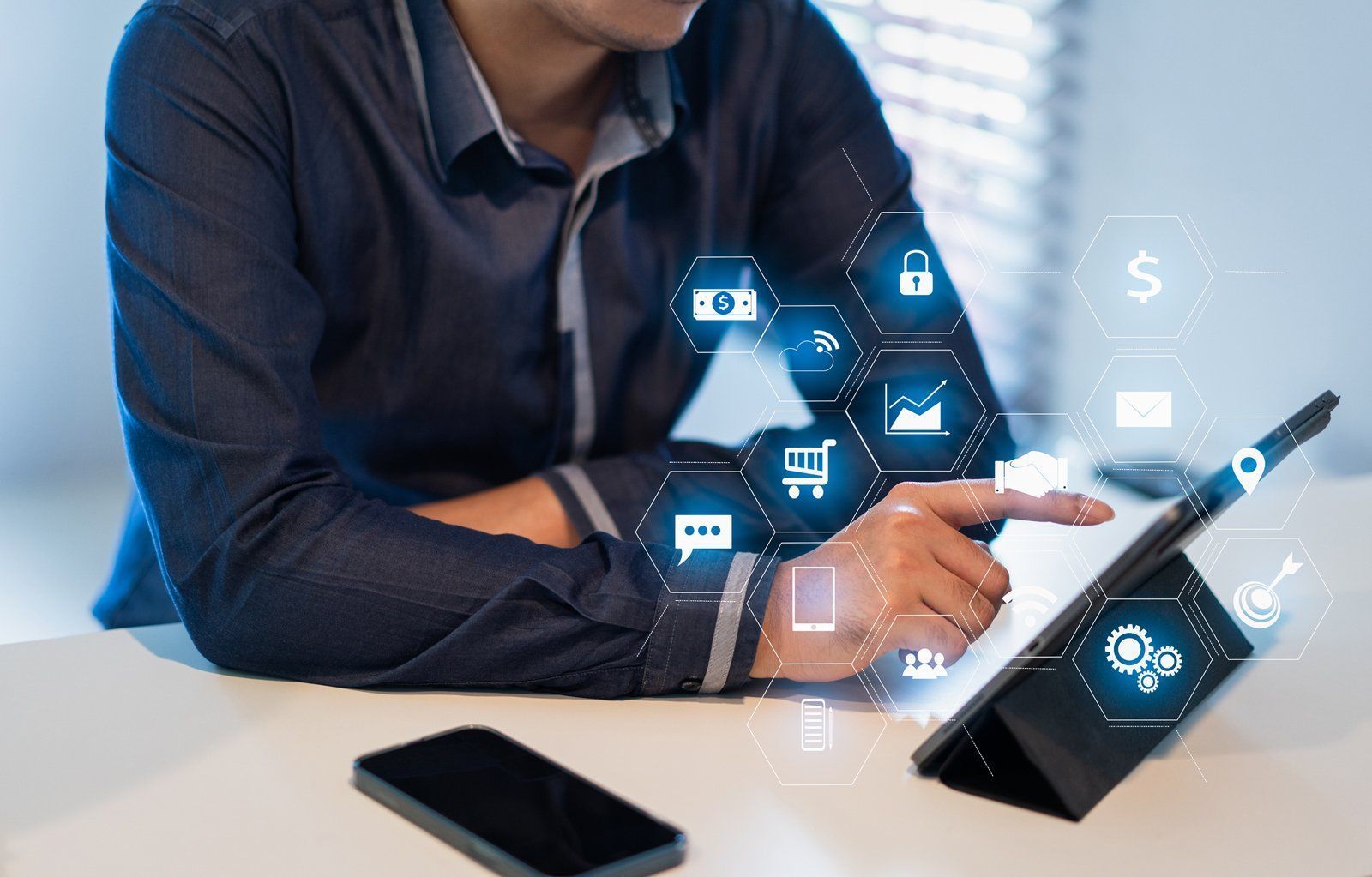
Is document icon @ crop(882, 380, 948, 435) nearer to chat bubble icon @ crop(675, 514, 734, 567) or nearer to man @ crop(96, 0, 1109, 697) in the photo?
man @ crop(96, 0, 1109, 697)

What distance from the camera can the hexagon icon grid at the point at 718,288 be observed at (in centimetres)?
102

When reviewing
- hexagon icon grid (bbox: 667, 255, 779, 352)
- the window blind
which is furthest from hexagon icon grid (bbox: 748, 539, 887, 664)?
the window blind

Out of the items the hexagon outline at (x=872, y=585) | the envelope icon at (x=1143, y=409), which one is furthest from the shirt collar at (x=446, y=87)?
the envelope icon at (x=1143, y=409)

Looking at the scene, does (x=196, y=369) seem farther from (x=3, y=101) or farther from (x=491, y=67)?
(x=3, y=101)

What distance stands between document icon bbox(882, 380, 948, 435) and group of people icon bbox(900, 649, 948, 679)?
24cm

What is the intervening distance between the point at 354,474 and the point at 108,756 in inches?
18.1

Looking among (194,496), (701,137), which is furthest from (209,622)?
(701,137)

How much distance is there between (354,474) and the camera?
39.2 inches

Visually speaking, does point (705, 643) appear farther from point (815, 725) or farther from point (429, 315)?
point (429, 315)

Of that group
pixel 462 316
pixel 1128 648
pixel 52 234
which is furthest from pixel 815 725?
pixel 52 234

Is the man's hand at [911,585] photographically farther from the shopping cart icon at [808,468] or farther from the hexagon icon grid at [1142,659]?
the shopping cart icon at [808,468]

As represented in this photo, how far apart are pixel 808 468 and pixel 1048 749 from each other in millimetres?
450

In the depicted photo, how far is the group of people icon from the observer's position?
63cm

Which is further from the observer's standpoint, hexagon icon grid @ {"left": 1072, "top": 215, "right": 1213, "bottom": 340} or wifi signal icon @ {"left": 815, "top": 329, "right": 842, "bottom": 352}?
wifi signal icon @ {"left": 815, "top": 329, "right": 842, "bottom": 352}
